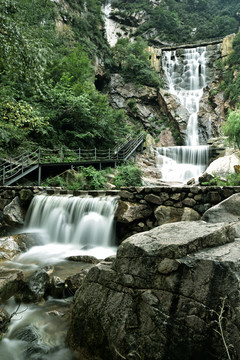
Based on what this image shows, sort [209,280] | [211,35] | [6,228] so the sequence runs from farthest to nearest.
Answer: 1. [211,35]
2. [6,228]
3. [209,280]

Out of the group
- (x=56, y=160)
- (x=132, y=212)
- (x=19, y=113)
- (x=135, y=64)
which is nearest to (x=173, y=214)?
(x=132, y=212)

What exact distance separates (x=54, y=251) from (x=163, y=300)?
4.97 m

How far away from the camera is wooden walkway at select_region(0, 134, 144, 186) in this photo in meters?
11.4

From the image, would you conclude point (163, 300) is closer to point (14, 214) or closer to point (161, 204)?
→ point (161, 204)

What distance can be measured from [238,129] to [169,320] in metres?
7.49

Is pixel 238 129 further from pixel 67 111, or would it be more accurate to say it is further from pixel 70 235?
pixel 67 111

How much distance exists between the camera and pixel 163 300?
6.29 feet

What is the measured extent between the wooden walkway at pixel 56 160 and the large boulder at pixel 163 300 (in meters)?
9.96

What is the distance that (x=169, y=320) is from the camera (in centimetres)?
182

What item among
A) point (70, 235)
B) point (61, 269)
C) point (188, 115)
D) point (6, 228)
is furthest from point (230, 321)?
point (188, 115)

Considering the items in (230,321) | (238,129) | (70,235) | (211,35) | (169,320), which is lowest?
(70,235)

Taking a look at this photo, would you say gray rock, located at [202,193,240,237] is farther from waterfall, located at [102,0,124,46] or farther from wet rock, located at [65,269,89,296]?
waterfall, located at [102,0,124,46]

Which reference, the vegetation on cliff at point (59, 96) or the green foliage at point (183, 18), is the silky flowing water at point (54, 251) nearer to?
the vegetation on cliff at point (59, 96)

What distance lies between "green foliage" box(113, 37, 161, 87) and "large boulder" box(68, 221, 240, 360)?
3141 cm
